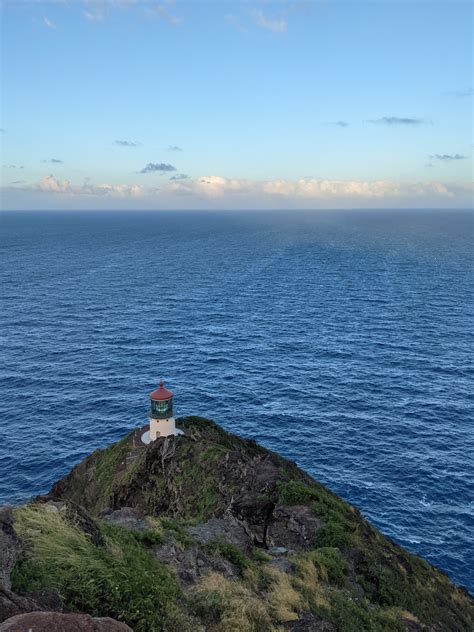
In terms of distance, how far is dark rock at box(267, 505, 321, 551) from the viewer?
2558cm

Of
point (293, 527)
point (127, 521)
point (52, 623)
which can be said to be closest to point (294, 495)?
point (293, 527)

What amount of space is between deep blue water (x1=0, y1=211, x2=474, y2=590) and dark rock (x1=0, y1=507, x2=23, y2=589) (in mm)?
41549

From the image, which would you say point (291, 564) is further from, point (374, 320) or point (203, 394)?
point (374, 320)

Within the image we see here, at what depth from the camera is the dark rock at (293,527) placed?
25.6 metres

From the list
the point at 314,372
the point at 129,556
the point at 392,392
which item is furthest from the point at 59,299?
the point at 129,556

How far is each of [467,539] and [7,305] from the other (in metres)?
108

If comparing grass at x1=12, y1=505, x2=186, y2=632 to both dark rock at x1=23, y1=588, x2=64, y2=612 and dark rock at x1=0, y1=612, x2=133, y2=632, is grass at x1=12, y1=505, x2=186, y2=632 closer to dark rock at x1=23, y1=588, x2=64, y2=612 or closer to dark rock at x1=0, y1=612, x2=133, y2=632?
dark rock at x1=23, y1=588, x2=64, y2=612

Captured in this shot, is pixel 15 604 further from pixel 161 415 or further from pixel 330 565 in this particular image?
pixel 161 415

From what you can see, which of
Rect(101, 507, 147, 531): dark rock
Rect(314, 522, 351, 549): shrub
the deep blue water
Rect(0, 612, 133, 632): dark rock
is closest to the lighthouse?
Rect(101, 507, 147, 531): dark rock

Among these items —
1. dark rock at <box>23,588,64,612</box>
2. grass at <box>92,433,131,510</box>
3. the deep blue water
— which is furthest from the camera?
the deep blue water

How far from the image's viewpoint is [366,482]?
53.0 metres

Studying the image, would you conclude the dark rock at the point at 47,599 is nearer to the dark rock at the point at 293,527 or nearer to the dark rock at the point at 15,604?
the dark rock at the point at 15,604

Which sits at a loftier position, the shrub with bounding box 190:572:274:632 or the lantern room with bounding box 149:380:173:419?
the shrub with bounding box 190:572:274:632

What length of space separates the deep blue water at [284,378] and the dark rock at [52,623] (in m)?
42.4
